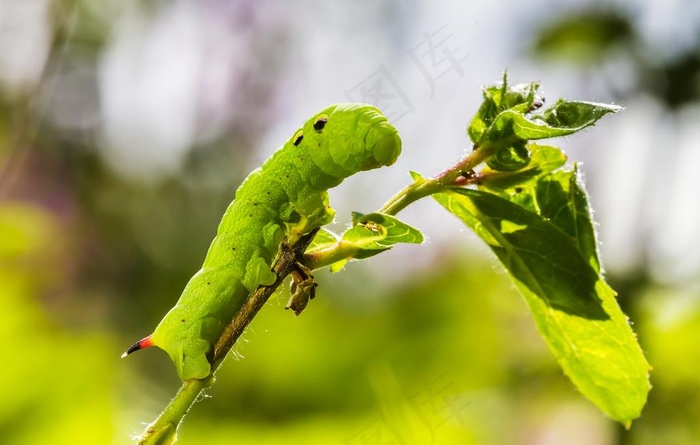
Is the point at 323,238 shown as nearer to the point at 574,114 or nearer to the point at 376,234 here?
the point at 376,234

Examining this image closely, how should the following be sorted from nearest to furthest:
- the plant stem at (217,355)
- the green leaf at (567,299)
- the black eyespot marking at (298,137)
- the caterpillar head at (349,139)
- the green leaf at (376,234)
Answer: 1. the plant stem at (217,355)
2. the green leaf at (376,234)
3. the green leaf at (567,299)
4. the caterpillar head at (349,139)
5. the black eyespot marking at (298,137)

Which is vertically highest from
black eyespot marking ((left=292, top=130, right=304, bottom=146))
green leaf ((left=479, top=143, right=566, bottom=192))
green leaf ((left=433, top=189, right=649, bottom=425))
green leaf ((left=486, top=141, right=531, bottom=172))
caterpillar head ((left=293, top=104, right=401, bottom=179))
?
black eyespot marking ((left=292, top=130, right=304, bottom=146))

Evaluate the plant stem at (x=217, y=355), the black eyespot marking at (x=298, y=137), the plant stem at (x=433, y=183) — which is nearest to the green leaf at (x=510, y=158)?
the plant stem at (x=433, y=183)

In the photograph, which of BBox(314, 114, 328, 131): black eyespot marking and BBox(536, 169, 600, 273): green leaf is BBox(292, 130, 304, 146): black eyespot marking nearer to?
BBox(314, 114, 328, 131): black eyespot marking

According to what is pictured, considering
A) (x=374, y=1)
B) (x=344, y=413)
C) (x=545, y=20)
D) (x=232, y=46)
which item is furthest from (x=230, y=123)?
(x=344, y=413)

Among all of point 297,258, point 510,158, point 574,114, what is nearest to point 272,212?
point 297,258

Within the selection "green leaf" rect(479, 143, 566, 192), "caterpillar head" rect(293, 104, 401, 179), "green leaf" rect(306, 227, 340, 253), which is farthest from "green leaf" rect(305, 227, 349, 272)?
"green leaf" rect(479, 143, 566, 192)

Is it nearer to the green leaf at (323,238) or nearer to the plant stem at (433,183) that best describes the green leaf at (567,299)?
the plant stem at (433,183)
